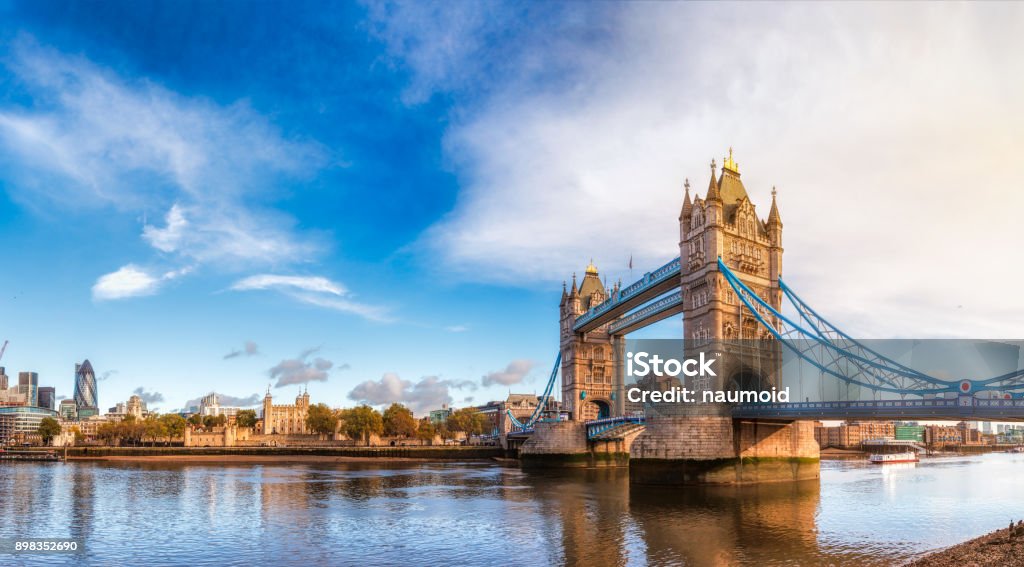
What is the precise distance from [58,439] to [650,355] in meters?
141

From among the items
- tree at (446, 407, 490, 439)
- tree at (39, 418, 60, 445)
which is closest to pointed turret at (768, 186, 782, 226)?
tree at (446, 407, 490, 439)

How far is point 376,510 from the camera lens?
3950 centimetres

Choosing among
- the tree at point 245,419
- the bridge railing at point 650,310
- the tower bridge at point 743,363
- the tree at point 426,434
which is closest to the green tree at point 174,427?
the tree at point 245,419

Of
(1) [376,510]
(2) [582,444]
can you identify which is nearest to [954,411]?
(1) [376,510]

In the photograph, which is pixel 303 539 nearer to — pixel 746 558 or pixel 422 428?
pixel 746 558

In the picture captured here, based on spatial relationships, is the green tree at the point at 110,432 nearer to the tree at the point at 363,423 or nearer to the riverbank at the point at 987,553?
the tree at the point at 363,423

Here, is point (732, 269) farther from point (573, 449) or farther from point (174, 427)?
point (174, 427)

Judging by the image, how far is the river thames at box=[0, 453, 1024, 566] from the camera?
26625 millimetres

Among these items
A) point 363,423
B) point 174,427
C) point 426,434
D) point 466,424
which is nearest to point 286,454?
point 363,423

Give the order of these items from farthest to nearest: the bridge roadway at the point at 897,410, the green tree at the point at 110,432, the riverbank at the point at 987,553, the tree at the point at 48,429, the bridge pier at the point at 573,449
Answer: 1. the tree at the point at 48,429
2. the green tree at the point at 110,432
3. the bridge pier at the point at 573,449
4. the bridge roadway at the point at 897,410
5. the riverbank at the point at 987,553

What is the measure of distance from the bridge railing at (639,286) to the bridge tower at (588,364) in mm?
4562

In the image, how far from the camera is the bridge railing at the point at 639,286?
2405 inches

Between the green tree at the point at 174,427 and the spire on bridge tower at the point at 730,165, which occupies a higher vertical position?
the spire on bridge tower at the point at 730,165

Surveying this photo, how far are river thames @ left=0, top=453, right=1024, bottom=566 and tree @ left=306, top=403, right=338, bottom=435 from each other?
8201cm
